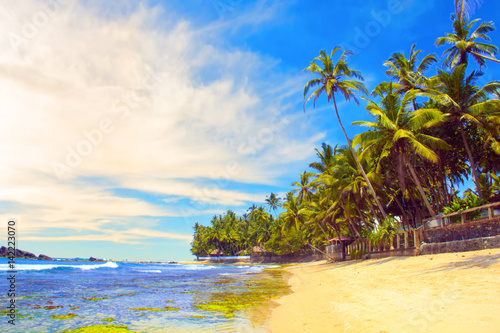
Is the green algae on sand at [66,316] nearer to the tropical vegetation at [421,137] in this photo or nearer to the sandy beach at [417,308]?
the sandy beach at [417,308]

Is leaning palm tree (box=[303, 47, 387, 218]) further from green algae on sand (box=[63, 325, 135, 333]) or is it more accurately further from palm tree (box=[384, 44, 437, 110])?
green algae on sand (box=[63, 325, 135, 333])

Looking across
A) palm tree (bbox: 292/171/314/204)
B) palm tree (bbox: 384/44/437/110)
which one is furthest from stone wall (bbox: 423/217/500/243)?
palm tree (bbox: 292/171/314/204)

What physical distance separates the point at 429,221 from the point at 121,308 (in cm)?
1551

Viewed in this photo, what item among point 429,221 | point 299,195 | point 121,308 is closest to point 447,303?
point 121,308

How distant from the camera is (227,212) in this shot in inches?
3762

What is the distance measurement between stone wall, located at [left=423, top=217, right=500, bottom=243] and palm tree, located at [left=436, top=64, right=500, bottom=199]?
4.23 m

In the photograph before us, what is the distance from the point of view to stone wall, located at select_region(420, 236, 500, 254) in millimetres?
11523

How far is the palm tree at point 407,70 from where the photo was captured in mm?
23503

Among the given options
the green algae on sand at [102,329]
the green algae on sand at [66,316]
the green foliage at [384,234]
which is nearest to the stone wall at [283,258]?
the green foliage at [384,234]

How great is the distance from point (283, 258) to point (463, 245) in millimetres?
53193

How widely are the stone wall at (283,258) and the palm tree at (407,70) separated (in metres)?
31.7

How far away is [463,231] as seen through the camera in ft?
43.8

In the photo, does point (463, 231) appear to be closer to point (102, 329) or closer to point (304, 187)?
point (102, 329)

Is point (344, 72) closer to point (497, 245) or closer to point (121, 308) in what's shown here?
point (497, 245)
